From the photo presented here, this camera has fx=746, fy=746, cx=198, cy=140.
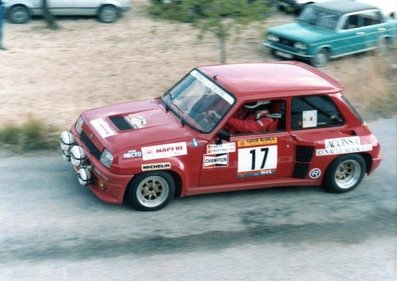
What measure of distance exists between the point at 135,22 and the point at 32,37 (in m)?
3.36

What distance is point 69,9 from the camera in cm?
2022

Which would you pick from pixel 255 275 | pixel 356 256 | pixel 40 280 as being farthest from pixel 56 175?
pixel 356 256

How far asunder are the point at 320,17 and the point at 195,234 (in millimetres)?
10406

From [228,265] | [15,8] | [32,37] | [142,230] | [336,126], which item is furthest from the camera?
[15,8]

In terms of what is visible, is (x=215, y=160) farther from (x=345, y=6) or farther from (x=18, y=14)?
(x=18, y=14)

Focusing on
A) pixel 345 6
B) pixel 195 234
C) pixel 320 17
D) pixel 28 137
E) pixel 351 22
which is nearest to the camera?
pixel 195 234

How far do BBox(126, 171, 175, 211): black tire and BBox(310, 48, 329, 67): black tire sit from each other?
850 centimetres

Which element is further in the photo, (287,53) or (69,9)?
(69,9)

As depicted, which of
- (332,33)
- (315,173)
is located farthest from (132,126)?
(332,33)

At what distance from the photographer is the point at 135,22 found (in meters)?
20.7

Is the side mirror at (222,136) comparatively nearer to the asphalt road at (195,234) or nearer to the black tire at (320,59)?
the asphalt road at (195,234)

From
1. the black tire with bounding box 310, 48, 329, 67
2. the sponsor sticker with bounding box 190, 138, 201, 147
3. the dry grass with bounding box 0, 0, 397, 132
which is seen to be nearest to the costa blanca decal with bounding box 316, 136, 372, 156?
the sponsor sticker with bounding box 190, 138, 201, 147

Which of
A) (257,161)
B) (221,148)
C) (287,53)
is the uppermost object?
(221,148)

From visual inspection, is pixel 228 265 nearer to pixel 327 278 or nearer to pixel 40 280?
pixel 327 278
